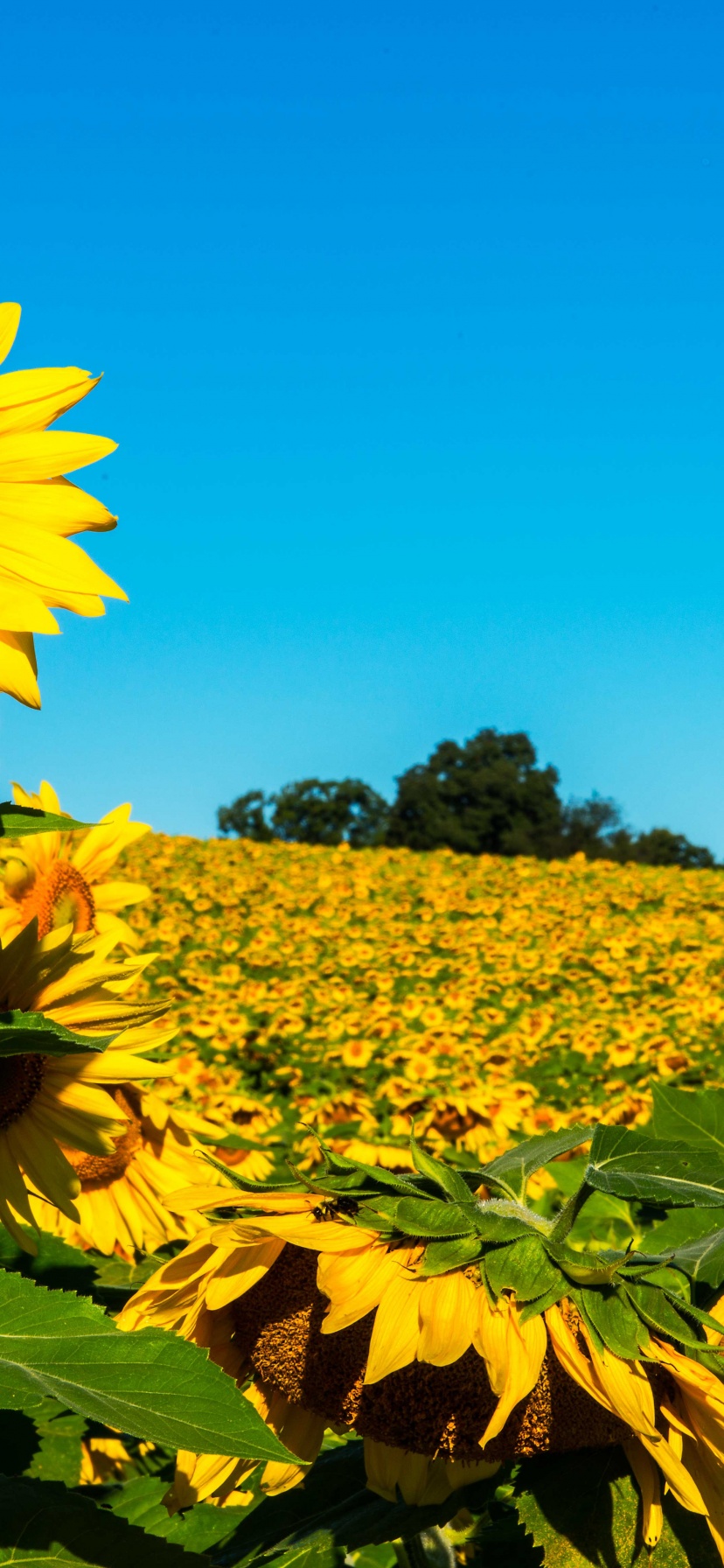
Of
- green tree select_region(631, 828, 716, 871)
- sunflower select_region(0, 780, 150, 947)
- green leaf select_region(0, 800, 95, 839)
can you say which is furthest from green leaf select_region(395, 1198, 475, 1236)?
green tree select_region(631, 828, 716, 871)

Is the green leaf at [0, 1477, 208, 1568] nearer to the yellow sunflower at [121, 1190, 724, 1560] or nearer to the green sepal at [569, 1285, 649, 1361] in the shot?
the yellow sunflower at [121, 1190, 724, 1560]

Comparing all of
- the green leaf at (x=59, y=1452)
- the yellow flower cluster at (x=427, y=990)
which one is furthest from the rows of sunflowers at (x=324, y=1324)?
the yellow flower cluster at (x=427, y=990)

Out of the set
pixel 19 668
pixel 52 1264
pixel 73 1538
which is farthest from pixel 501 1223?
pixel 52 1264

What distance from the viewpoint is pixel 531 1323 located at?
2.58 ft

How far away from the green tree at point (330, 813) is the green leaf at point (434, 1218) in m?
38.7

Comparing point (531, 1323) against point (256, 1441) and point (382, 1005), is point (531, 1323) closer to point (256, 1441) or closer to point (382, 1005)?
point (256, 1441)

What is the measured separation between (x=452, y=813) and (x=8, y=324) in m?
37.9

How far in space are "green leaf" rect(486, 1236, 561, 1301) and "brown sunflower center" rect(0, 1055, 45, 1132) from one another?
1.82 feet

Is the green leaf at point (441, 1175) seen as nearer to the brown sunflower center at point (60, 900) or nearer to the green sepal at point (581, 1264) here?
the green sepal at point (581, 1264)

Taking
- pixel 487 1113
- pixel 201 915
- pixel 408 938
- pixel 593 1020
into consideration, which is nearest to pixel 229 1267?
pixel 487 1113

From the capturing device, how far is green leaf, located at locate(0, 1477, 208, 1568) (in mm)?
792

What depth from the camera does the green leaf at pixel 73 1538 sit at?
31.2 inches

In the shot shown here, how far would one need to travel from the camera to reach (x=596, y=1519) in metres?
0.80

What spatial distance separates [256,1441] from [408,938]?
1133cm
